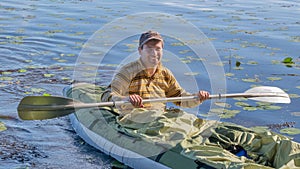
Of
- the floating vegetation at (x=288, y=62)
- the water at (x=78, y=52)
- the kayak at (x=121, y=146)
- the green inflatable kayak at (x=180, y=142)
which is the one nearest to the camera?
the green inflatable kayak at (x=180, y=142)

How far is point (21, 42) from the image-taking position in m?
10.8

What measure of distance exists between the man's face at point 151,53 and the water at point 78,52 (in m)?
1.13

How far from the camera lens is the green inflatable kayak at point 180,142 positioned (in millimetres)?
4492

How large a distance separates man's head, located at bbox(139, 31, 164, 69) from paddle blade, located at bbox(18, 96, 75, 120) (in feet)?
2.99

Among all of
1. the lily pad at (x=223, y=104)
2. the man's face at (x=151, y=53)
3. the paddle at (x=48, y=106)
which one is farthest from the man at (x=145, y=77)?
the lily pad at (x=223, y=104)

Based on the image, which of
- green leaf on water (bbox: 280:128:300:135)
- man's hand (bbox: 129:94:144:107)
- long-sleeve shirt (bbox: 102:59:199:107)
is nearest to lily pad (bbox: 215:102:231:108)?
green leaf on water (bbox: 280:128:300:135)

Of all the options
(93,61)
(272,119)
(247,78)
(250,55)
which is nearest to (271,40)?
(250,55)

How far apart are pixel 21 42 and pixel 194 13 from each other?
220 inches

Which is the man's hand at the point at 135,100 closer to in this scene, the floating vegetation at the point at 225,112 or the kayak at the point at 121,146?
the kayak at the point at 121,146

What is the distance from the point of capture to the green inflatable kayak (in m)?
4.49

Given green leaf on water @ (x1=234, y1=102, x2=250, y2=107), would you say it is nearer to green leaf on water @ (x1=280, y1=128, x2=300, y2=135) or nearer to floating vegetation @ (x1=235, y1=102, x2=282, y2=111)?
floating vegetation @ (x1=235, y1=102, x2=282, y2=111)

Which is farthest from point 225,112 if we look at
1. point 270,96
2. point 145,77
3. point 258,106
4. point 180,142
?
point 180,142

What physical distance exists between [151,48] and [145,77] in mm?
346

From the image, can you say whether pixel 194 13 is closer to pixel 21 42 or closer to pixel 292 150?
pixel 21 42
